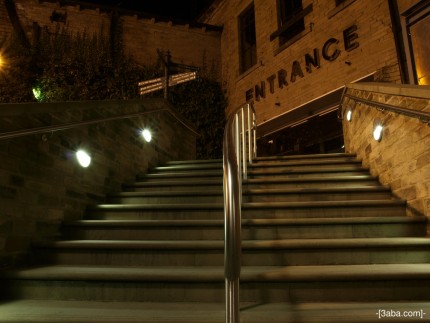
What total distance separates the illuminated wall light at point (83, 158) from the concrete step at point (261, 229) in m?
0.59

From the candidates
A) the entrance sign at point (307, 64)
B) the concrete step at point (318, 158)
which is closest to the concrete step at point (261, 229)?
the concrete step at point (318, 158)

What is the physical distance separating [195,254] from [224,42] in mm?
8396

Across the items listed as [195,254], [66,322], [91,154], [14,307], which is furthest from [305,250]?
[91,154]

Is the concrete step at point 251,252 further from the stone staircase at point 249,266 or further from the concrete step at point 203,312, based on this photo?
the concrete step at point 203,312

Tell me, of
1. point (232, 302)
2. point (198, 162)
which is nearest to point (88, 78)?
point (198, 162)

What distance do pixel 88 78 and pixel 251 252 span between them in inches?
297

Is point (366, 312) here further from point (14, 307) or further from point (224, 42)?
point (224, 42)

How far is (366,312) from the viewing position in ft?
5.11

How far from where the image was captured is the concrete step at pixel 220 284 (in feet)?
5.80

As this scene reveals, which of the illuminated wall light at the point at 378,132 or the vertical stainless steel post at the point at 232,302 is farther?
the illuminated wall light at the point at 378,132

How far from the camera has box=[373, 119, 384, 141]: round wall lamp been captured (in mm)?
3171

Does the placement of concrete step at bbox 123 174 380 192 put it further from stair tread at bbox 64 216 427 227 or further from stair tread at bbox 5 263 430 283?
stair tread at bbox 5 263 430 283

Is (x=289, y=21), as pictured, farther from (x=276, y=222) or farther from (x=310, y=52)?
(x=276, y=222)

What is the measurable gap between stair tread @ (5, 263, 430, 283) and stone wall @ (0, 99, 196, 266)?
0.42 m
